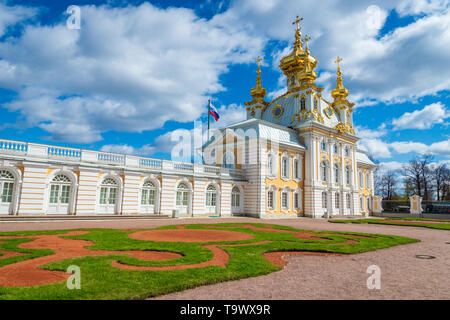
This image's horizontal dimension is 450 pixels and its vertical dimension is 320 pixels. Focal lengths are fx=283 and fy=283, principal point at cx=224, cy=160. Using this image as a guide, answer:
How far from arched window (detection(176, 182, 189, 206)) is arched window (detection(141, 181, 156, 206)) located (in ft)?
8.18

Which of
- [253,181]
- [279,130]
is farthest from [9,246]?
[279,130]

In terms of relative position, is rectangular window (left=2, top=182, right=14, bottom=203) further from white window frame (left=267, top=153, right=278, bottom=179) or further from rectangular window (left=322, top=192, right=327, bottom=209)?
rectangular window (left=322, top=192, right=327, bottom=209)

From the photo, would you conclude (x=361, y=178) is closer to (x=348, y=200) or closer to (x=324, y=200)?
(x=348, y=200)

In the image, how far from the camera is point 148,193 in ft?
81.3

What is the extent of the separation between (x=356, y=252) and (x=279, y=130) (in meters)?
26.4

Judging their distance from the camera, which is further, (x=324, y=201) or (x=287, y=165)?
(x=324, y=201)

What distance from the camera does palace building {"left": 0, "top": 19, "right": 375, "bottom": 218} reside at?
776 inches

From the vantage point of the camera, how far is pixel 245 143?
3309 cm

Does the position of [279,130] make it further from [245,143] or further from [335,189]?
[335,189]

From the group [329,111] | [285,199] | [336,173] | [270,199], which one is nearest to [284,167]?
[285,199]

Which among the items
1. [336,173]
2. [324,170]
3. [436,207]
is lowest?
[436,207]

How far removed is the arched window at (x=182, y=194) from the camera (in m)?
26.8

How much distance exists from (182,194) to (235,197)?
23.8 ft

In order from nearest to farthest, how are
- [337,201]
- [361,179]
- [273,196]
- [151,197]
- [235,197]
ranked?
[151,197] → [235,197] → [273,196] → [337,201] → [361,179]
